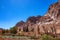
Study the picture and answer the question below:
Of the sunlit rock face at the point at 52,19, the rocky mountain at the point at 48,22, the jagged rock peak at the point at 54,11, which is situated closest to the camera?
the rocky mountain at the point at 48,22

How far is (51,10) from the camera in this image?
105875mm

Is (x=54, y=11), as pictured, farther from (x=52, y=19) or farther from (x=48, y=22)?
(x=48, y=22)

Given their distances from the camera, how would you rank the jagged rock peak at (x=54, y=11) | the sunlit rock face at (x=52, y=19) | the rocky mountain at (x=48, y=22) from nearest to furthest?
the rocky mountain at (x=48, y=22) → the sunlit rock face at (x=52, y=19) → the jagged rock peak at (x=54, y=11)

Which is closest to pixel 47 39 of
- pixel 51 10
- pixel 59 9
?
pixel 59 9

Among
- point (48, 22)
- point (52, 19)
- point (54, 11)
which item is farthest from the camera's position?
point (54, 11)

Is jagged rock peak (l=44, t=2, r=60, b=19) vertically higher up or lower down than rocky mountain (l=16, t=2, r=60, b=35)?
higher up

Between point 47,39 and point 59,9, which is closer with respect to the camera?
point 47,39

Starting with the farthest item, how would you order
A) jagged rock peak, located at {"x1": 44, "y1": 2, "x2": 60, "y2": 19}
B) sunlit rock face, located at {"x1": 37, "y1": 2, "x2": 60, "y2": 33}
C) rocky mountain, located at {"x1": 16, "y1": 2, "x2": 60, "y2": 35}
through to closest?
→ 1. jagged rock peak, located at {"x1": 44, "y1": 2, "x2": 60, "y2": 19}
2. sunlit rock face, located at {"x1": 37, "y1": 2, "x2": 60, "y2": 33}
3. rocky mountain, located at {"x1": 16, "y1": 2, "x2": 60, "y2": 35}

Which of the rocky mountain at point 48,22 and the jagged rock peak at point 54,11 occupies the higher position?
the jagged rock peak at point 54,11

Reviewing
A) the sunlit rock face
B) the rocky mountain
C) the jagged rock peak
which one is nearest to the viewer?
the rocky mountain

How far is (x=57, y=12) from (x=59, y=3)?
6861 mm

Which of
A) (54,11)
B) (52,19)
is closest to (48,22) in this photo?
(52,19)

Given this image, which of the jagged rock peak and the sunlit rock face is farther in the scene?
the jagged rock peak

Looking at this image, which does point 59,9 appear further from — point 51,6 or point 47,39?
point 47,39
